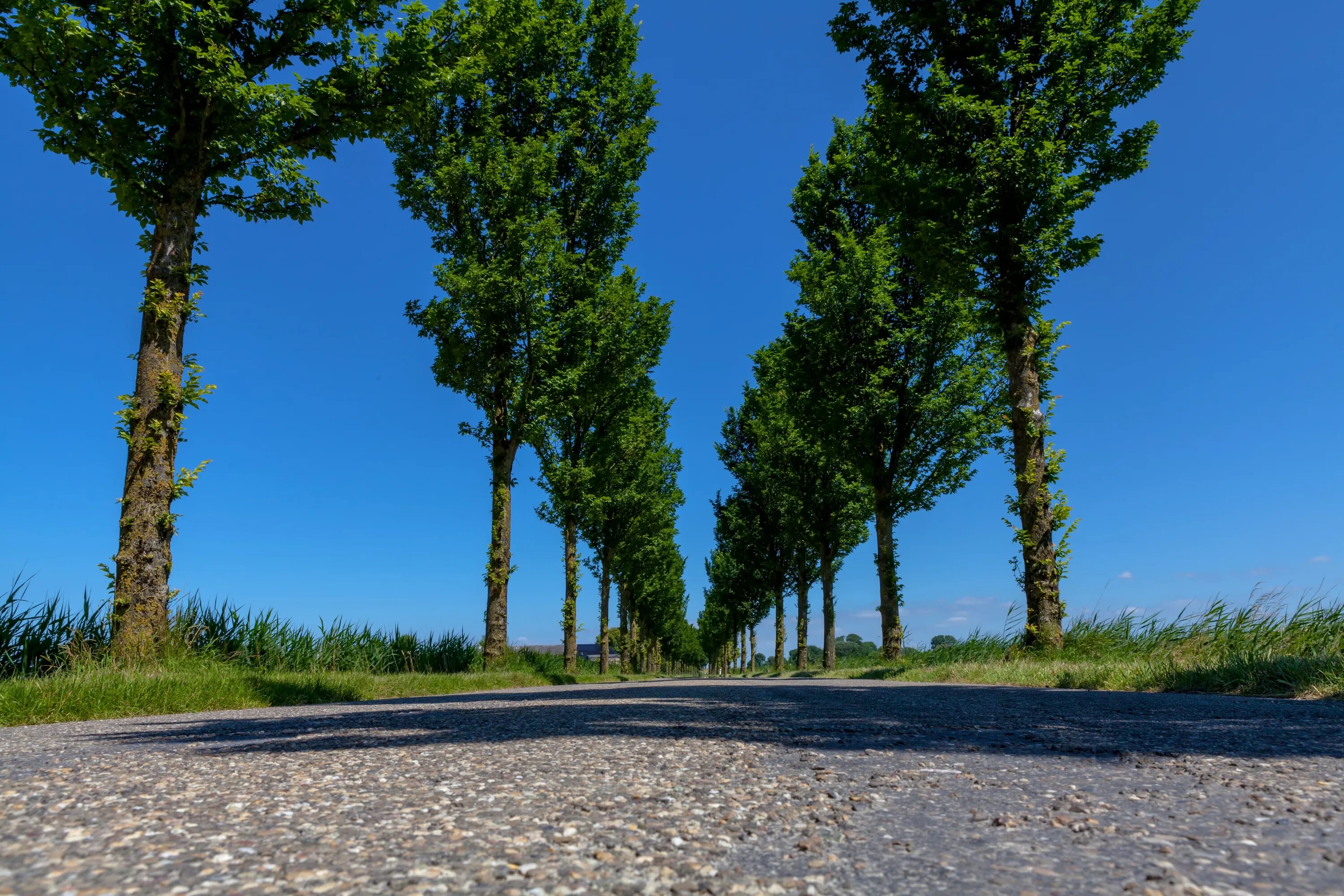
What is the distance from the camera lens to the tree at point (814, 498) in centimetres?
2155

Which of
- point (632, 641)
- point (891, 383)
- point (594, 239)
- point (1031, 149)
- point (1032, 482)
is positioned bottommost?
point (632, 641)

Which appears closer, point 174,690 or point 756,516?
point 174,690

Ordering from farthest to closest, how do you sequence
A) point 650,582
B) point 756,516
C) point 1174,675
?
point 650,582 → point 756,516 → point 1174,675

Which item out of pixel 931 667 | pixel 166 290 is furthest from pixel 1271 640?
pixel 166 290

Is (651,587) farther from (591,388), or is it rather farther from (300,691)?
(300,691)

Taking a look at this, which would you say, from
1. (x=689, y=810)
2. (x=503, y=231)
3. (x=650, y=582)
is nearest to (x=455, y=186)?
(x=503, y=231)

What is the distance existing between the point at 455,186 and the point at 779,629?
66.7ft

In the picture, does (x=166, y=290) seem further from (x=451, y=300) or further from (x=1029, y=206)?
(x=1029, y=206)

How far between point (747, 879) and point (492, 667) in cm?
1334

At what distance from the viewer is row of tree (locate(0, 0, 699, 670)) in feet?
26.7

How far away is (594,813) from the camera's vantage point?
6.86ft

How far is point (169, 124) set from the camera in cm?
877

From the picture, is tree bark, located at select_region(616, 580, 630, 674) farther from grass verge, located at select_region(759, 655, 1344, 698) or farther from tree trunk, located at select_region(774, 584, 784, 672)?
grass verge, located at select_region(759, 655, 1344, 698)

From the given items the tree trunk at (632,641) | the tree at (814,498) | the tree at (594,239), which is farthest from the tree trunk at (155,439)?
the tree trunk at (632,641)
